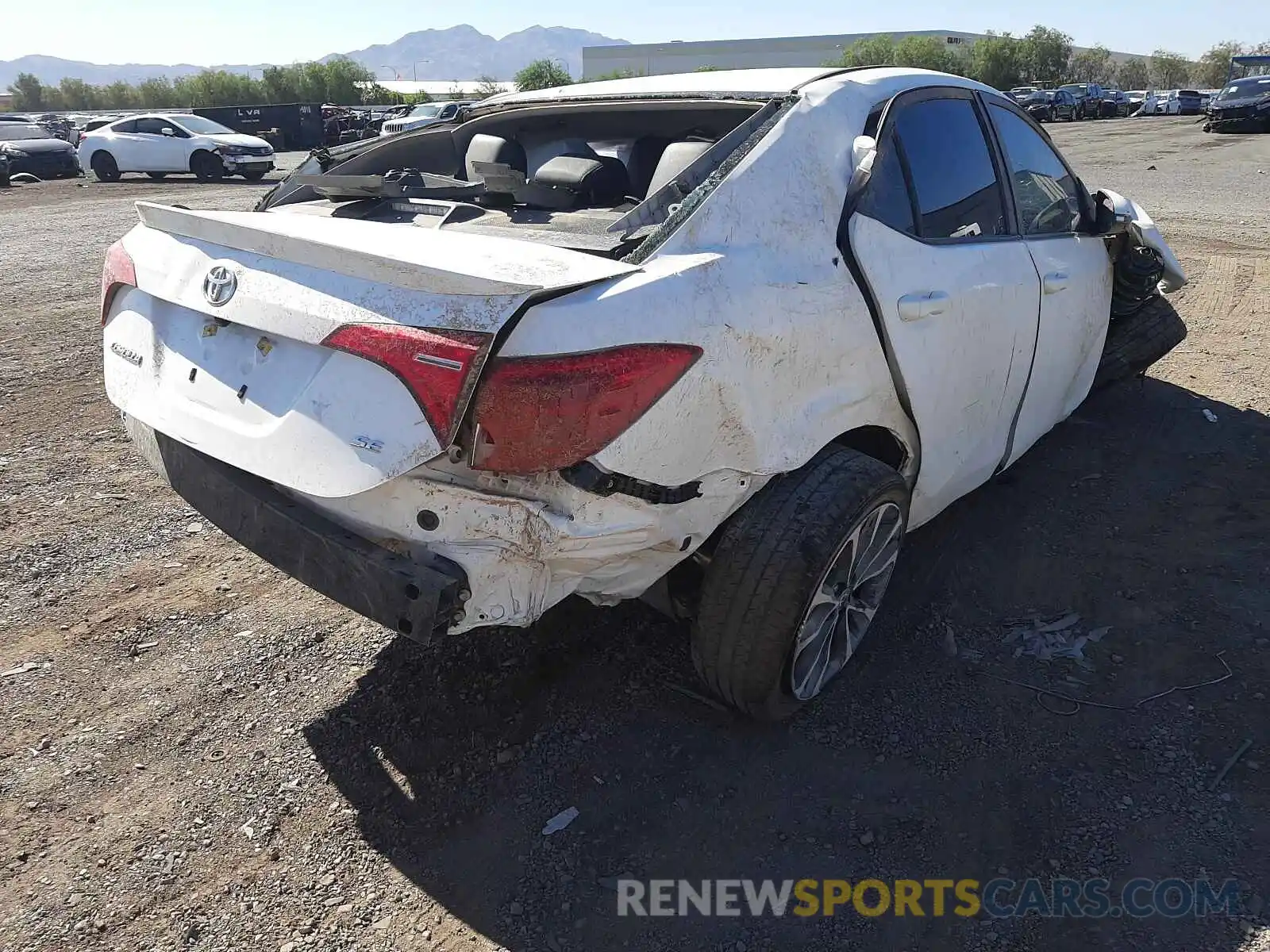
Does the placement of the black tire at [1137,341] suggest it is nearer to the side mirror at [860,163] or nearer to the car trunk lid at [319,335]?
the side mirror at [860,163]

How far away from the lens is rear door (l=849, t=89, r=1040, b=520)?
2.68 m

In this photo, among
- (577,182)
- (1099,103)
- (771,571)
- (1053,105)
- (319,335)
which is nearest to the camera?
(319,335)

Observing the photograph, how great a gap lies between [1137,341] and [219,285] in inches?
177

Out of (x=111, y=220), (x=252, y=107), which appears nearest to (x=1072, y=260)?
(x=111, y=220)

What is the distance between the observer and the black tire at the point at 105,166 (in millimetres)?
20828

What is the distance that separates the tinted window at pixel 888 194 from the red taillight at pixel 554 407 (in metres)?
1.06

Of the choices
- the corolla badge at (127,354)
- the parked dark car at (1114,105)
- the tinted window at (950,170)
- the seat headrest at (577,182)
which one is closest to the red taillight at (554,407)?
the corolla badge at (127,354)

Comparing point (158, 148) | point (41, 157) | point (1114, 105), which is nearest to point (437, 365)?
point (158, 148)

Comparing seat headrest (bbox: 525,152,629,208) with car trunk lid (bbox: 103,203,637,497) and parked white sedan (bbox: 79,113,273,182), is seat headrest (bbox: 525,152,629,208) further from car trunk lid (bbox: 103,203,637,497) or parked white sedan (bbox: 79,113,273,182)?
parked white sedan (bbox: 79,113,273,182)

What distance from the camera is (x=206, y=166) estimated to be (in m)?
20.7

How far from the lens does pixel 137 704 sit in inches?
110

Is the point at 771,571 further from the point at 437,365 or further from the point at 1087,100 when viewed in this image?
the point at 1087,100

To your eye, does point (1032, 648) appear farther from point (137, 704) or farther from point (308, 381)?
point (137, 704)

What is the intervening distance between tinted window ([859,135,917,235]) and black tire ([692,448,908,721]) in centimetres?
75
